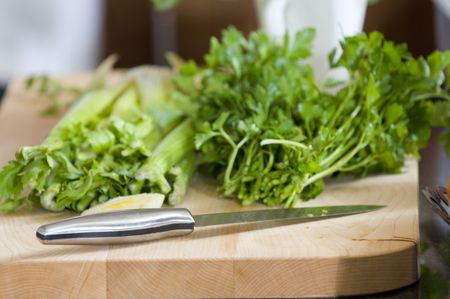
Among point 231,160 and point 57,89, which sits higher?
point 231,160

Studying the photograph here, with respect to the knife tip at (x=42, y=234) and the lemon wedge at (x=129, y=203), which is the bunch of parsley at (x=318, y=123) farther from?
the knife tip at (x=42, y=234)

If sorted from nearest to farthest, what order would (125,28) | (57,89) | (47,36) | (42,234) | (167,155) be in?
1. (42,234)
2. (167,155)
3. (57,89)
4. (47,36)
5. (125,28)

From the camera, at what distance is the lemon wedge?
164cm

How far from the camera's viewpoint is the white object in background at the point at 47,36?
4.15 metres

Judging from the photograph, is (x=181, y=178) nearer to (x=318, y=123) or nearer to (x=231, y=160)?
(x=231, y=160)

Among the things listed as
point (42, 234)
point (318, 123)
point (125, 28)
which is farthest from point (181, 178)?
point (125, 28)

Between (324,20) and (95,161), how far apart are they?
0.75 meters

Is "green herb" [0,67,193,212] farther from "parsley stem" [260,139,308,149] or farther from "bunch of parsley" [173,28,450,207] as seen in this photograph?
"parsley stem" [260,139,308,149]

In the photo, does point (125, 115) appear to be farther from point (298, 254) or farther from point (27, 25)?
point (27, 25)

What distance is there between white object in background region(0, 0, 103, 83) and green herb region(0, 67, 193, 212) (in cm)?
216

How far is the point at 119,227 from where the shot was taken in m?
1.49

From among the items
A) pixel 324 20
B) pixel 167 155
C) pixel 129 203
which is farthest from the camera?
pixel 324 20

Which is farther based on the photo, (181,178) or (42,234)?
(181,178)

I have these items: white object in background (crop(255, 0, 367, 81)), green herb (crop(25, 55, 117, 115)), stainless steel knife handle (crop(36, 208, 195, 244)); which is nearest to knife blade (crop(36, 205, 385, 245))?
stainless steel knife handle (crop(36, 208, 195, 244))
